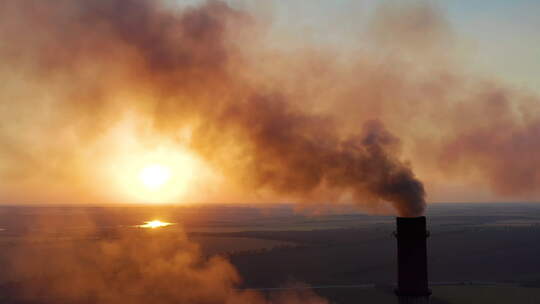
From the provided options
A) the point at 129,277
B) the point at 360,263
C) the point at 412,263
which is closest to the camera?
the point at 412,263

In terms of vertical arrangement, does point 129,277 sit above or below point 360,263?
Answer: below

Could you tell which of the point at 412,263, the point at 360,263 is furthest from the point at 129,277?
the point at 412,263

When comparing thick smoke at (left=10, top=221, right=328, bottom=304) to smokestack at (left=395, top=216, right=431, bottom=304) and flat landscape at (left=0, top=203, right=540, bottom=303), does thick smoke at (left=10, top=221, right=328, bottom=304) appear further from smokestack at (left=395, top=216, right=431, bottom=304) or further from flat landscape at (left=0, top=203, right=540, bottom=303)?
smokestack at (left=395, top=216, right=431, bottom=304)

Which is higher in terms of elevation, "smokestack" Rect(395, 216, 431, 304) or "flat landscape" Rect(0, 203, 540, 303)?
"smokestack" Rect(395, 216, 431, 304)

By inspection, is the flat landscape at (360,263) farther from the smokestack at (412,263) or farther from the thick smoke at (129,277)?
the smokestack at (412,263)

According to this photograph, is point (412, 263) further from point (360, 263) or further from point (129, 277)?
A: point (360, 263)

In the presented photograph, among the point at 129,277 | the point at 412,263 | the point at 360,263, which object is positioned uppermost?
the point at 412,263

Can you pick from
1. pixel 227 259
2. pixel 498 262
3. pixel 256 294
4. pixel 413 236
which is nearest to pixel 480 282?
pixel 498 262

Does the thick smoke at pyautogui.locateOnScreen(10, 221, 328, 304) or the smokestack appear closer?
the smokestack

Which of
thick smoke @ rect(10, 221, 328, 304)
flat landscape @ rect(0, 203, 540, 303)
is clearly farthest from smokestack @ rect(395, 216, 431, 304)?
flat landscape @ rect(0, 203, 540, 303)
